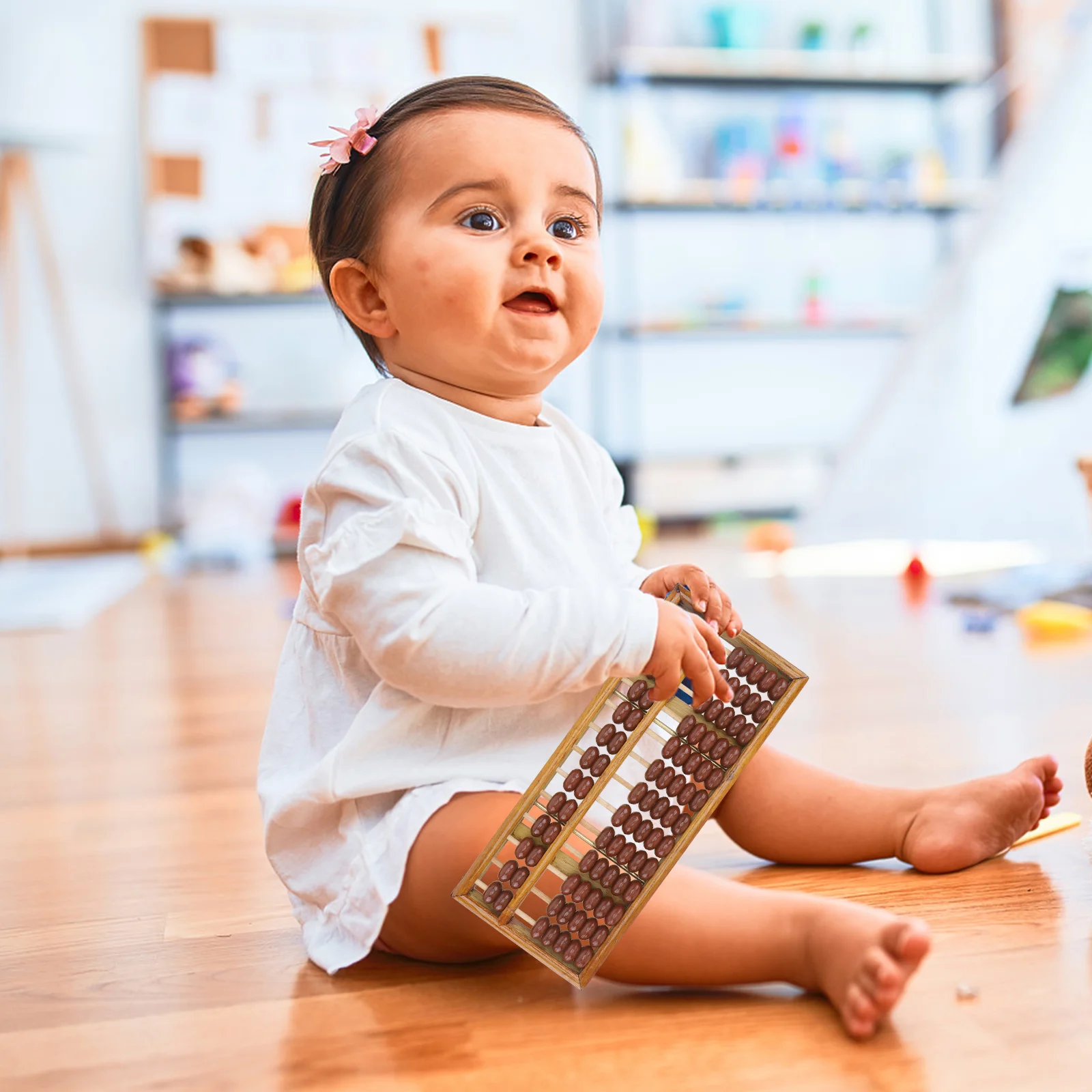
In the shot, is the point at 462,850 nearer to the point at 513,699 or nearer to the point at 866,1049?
the point at 513,699

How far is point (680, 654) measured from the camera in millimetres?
672

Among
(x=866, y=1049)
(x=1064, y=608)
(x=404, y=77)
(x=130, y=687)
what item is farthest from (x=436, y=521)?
(x=404, y=77)

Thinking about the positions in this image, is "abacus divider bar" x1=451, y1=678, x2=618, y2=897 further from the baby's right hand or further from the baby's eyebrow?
the baby's eyebrow

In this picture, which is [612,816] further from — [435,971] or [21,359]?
[21,359]

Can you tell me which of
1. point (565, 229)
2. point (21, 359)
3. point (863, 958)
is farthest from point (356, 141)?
point (21, 359)

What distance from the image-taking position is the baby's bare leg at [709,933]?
1.96ft

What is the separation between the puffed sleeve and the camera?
649mm

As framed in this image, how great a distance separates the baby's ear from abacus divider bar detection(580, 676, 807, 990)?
307 millimetres

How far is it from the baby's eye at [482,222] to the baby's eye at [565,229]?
0.04 meters

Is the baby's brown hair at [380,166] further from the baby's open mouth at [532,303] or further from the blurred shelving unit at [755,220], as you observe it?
the blurred shelving unit at [755,220]

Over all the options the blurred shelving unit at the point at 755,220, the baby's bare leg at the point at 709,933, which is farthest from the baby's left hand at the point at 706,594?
the blurred shelving unit at the point at 755,220

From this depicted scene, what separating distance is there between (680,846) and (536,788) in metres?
0.08

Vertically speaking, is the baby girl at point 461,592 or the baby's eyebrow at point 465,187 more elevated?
the baby's eyebrow at point 465,187

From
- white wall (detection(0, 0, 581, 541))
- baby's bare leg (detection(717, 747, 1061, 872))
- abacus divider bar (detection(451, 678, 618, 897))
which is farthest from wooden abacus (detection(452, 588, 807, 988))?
white wall (detection(0, 0, 581, 541))
